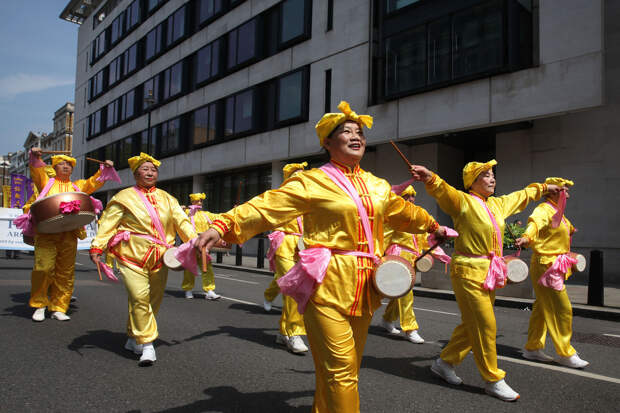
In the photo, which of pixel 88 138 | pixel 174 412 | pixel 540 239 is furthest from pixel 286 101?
pixel 88 138

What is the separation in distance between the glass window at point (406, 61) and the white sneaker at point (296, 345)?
12.7 m

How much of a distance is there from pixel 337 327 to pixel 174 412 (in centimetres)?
161

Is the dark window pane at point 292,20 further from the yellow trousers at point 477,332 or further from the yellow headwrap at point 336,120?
the yellow headwrap at point 336,120

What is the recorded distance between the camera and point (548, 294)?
5.27 m

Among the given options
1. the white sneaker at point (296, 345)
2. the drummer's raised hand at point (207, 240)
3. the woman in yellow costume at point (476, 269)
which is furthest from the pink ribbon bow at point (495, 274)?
the drummer's raised hand at point (207, 240)

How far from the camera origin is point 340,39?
19.3 metres

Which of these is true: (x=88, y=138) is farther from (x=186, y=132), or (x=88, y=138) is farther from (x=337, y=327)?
(x=337, y=327)

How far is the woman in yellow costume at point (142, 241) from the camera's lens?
16.1 ft

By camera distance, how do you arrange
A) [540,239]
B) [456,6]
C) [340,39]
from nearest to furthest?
[540,239], [456,6], [340,39]

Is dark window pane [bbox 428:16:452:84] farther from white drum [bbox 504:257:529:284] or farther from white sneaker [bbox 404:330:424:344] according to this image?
white drum [bbox 504:257:529:284]

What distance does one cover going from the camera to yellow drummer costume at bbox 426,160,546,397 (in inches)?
161

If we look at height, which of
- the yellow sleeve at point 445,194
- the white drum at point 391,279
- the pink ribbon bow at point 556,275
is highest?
the yellow sleeve at point 445,194

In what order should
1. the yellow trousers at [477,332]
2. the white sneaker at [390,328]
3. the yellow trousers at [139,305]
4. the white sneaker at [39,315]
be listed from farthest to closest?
the white sneaker at [39,315], the white sneaker at [390,328], the yellow trousers at [139,305], the yellow trousers at [477,332]

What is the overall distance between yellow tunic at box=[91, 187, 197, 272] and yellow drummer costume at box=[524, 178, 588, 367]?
3.81m
